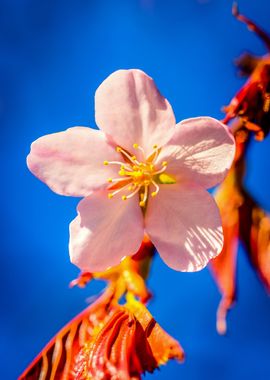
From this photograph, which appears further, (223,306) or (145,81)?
(223,306)

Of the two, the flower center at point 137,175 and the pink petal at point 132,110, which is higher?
the pink petal at point 132,110

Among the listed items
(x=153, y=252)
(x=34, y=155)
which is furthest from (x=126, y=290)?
(x=34, y=155)

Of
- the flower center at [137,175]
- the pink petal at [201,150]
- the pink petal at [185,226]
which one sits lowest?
the pink petal at [185,226]

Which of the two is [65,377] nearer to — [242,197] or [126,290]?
[126,290]

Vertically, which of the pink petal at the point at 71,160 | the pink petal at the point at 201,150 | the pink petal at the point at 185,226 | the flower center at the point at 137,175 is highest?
the pink petal at the point at 71,160
